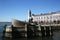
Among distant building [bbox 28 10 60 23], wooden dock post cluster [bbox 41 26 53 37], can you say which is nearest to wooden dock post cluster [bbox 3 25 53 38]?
wooden dock post cluster [bbox 41 26 53 37]

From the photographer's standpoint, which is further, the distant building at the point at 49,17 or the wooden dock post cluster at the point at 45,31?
the distant building at the point at 49,17

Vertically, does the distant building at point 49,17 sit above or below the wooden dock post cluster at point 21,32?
above

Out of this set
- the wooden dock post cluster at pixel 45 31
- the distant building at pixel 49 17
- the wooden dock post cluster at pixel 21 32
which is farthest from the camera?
the distant building at pixel 49 17

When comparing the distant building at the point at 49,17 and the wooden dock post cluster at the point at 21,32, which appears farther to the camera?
the distant building at the point at 49,17

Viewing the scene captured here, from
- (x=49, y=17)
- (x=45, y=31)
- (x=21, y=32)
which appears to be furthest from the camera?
(x=49, y=17)

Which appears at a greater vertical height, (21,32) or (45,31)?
(45,31)

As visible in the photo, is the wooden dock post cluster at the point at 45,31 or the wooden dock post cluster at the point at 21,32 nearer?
the wooden dock post cluster at the point at 21,32

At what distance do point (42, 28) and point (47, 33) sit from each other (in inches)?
116

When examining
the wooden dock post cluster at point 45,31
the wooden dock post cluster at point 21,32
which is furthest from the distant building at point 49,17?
the wooden dock post cluster at point 21,32

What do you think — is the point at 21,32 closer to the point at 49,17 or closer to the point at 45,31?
the point at 45,31

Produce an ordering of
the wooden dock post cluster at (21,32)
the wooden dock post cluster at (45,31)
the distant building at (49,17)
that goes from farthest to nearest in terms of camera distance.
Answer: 1. the distant building at (49,17)
2. the wooden dock post cluster at (45,31)
3. the wooden dock post cluster at (21,32)

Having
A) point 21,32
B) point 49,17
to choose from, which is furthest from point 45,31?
point 49,17

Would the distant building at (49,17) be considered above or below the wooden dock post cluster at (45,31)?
above

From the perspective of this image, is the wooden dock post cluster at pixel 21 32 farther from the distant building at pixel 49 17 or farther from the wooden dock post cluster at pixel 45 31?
the distant building at pixel 49 17
